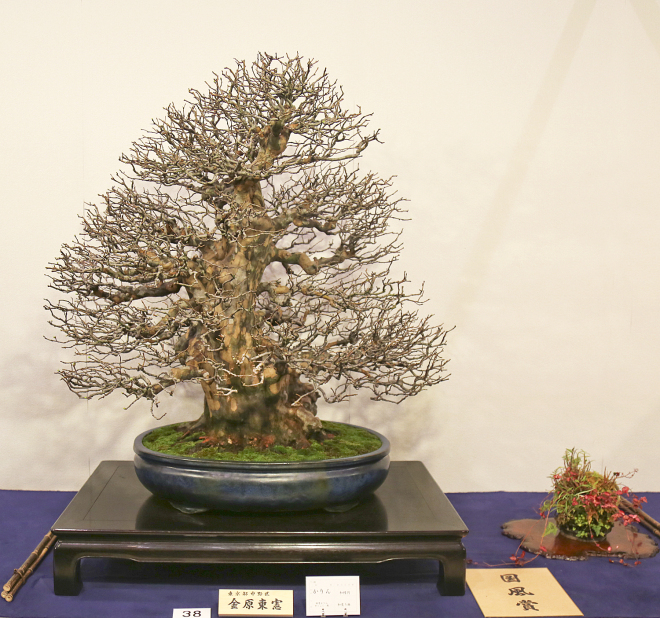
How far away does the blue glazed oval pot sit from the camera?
1.59 meters

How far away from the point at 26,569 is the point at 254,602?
24.8 inches

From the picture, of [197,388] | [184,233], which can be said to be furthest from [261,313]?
[197,388]

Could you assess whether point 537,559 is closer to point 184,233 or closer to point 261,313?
point 261,313

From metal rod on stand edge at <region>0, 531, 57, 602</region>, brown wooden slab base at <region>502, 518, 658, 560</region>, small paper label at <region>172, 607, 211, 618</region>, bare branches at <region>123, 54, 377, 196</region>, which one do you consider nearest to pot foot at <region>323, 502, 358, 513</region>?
small paper label at <region>172, 607, 211, 618</region>

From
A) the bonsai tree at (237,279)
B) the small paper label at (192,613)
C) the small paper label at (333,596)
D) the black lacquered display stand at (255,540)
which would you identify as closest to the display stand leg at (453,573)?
the black lacquered display stand at (255,540)

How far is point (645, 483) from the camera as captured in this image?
2.50 metres

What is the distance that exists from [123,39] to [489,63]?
53.4 inches

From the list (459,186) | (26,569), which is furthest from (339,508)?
(459,186)

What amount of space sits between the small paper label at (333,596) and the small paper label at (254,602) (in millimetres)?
54

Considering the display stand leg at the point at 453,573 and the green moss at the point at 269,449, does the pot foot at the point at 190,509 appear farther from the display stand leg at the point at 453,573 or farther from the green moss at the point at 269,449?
the display stand leg at the point at 453,573

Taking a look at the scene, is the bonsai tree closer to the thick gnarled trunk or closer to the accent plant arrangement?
the thick gnarled trunk

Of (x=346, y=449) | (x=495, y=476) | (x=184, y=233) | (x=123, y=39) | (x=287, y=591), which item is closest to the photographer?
(x=287, y=591)

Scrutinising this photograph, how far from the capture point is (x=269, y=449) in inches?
69.2

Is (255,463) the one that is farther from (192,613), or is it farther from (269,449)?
(192,613)
